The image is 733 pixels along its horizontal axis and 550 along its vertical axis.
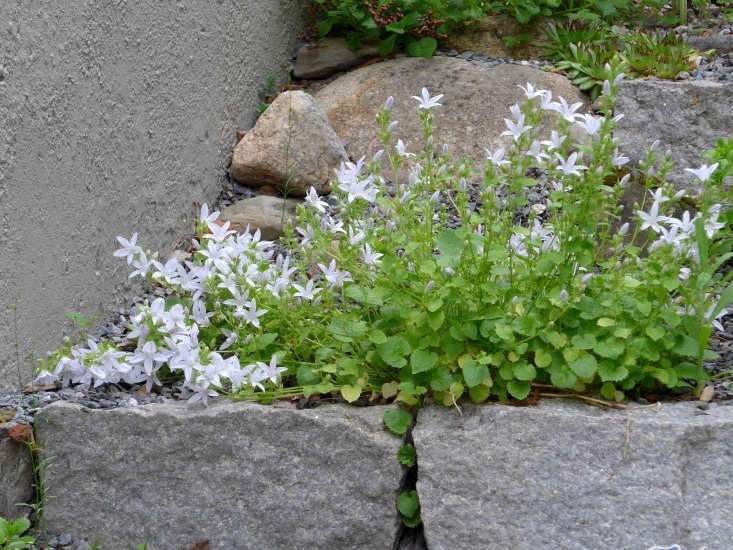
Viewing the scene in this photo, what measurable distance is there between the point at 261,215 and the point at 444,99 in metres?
1.27

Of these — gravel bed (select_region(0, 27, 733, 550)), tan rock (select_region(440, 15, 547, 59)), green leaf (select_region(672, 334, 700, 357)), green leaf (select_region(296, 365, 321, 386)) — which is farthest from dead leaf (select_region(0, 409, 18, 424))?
tan rock (select_region(440, 15, 547, 59))

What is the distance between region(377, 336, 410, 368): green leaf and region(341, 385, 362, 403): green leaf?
0.42 ft

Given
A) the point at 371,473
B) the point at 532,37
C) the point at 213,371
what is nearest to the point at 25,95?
the point at 213,371

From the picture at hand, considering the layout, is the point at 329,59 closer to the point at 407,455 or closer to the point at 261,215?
the point at 261,215

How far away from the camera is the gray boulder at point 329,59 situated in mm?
4699

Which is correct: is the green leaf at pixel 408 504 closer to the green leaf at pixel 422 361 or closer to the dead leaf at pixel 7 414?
the green leaf at pixel 422 361

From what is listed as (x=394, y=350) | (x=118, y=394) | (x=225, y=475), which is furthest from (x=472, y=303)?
(x=118, y=394)

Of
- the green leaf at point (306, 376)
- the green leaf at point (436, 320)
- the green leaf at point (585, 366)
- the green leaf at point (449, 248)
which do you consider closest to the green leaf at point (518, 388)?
the green leaf at point (585, 366)

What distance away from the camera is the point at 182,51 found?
11.3 feet

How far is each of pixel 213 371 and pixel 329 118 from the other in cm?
225

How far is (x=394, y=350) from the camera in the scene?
236 cm

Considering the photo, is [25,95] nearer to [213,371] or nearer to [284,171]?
[213,371]

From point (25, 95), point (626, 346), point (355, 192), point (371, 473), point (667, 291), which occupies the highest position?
point (25, 95)

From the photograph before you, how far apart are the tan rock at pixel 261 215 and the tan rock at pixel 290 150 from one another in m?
0.16
